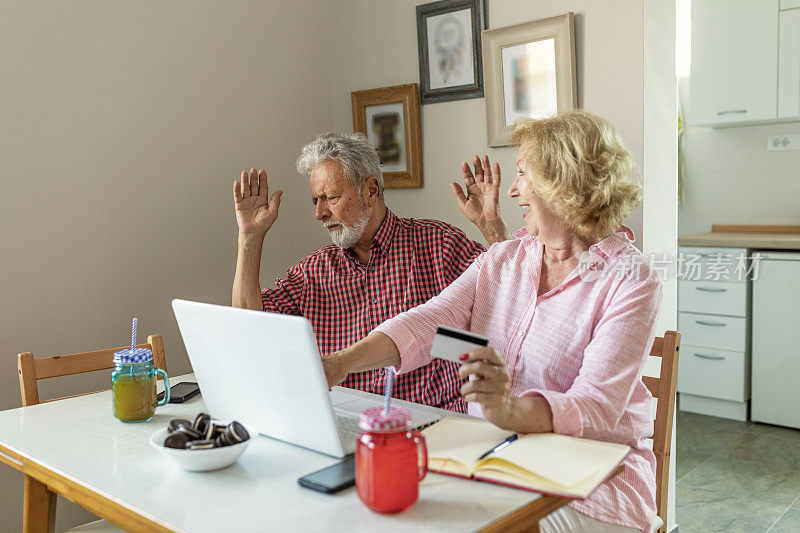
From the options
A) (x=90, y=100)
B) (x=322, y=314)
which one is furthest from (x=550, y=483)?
(x=90, y=100)

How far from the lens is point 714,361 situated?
3588 millimetres

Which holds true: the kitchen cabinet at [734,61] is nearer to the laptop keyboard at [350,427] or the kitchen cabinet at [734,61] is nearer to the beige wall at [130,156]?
the beige wall at [130,156]

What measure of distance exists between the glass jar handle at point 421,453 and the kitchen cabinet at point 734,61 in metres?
3.19

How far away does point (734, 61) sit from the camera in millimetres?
3564

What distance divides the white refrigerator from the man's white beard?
215 cm

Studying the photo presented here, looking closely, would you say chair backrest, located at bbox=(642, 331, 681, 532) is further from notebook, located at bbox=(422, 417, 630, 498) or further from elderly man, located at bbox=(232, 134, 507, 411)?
elderly man, located at bbox=(232, 134, 507, 411)

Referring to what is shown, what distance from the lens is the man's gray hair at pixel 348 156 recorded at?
214 cm

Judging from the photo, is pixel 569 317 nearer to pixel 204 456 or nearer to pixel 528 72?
pixel 204 456

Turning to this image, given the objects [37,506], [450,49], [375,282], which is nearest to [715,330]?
[450,49]

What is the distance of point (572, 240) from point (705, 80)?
2.57 meters

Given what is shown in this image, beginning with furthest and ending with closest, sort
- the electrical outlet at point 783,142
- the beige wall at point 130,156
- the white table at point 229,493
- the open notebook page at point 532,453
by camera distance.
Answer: the electrical outlet at point 783,142 < the beige wall at point 130,156 < the open notebook page at point 532,453 < the white table at point 229,493

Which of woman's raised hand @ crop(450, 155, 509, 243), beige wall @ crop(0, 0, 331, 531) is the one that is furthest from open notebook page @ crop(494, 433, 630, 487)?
beige wall @ crop(0, 0, 331, 531)

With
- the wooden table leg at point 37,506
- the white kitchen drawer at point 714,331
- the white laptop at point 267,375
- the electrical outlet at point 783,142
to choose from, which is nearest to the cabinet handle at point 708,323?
the white kitchen drawer at point 714,331

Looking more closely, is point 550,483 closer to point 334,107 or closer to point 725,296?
point 334,107
